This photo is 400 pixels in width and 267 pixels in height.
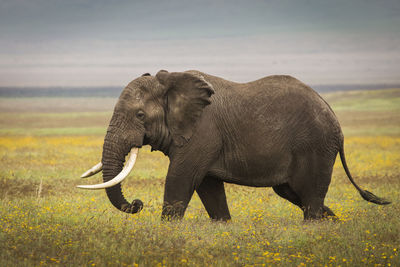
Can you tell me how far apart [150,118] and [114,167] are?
0.99 m

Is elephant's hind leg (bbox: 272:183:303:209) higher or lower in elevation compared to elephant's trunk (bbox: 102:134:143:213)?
lower

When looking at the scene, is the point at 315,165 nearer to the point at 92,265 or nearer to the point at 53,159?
the point at 92,265

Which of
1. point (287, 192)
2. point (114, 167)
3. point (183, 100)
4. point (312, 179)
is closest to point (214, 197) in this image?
point (287, 192)

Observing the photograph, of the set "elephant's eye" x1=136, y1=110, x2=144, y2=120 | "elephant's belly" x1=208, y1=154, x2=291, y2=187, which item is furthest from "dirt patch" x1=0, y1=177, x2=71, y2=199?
"elephant's belly" x1=208, y1=154, x2=291, y2=187

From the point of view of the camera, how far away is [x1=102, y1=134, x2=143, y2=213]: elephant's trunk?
8789 mm

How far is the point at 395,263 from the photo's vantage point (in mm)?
7387

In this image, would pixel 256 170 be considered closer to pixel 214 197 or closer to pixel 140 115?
pixel 214 197

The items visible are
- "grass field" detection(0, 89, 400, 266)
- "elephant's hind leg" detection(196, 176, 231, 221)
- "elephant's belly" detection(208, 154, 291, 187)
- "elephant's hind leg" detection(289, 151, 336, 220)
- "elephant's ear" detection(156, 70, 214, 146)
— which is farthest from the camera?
"elephant's hind leg" detection(196, 176, 231, 221)

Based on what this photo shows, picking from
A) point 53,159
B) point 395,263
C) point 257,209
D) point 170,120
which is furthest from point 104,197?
point 53,159

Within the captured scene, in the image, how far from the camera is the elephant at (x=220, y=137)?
898 cm

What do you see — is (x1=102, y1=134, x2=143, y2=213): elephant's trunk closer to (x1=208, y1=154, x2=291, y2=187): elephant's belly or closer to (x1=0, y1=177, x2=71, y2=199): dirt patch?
(x1=208, y1=154, x2=291, y2=187): elephant's belly

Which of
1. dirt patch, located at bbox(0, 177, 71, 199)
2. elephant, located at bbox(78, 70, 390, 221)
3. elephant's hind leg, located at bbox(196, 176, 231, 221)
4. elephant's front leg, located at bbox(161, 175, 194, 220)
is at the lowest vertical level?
dirt patch, located at bbox(0, 177, 71, 199)

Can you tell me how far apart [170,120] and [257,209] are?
12.6 feet

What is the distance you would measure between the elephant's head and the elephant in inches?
0.6
